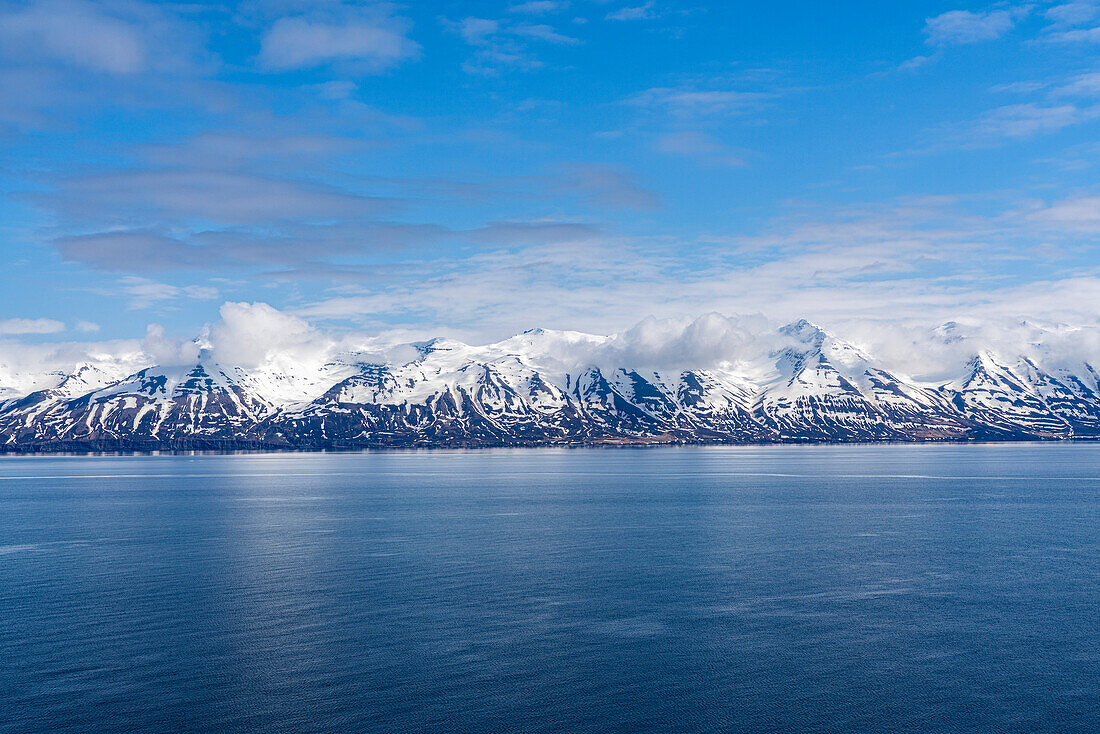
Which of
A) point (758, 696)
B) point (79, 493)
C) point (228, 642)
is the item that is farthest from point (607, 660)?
point (79, 493)

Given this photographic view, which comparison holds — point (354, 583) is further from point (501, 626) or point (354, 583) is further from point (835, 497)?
point (835, 497)

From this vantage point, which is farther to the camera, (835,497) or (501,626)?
(835,497)

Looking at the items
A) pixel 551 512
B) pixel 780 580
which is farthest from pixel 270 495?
pixel 780 580

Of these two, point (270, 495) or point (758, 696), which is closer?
point (758, 696)

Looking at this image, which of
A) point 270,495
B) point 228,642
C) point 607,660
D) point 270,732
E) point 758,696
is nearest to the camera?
point 270,732

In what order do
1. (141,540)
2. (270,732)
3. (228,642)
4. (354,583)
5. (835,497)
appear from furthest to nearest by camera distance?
(835,497)
(141,540)
(354,583)
(228,642)
(270,732)

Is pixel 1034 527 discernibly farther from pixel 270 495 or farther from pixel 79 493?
pixel 79 493
